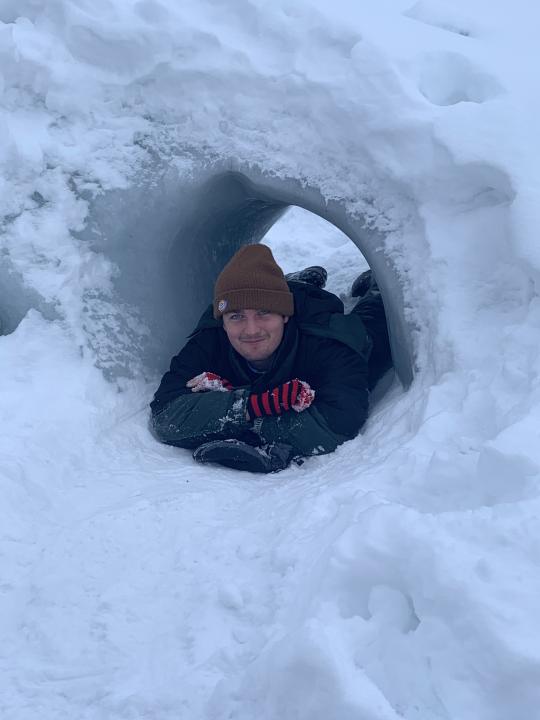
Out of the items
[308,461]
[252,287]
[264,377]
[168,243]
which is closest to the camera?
[308,461]

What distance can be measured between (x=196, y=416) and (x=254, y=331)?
37cm

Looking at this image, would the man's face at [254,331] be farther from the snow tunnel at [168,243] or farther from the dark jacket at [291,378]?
the snow tunnel at [168,243]

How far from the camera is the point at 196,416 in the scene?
7.80 ft

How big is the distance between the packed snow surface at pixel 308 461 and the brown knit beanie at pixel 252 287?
345 millimetres

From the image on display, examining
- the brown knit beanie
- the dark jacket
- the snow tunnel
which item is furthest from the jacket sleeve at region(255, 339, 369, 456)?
the brown knit beanie

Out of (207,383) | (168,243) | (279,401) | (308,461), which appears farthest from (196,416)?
(168,243)

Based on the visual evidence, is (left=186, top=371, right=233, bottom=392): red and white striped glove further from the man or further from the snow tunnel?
the snow tunnel

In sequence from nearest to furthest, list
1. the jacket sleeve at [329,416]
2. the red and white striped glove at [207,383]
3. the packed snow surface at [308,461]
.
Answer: the packed snow surface at [308,461]
the jacket sleeve at [329,416]
the red and white striped glove at [207,383]

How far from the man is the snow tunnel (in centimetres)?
18

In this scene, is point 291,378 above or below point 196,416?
above

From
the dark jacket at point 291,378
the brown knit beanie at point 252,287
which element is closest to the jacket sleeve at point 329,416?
the dark jacket at point 291,378

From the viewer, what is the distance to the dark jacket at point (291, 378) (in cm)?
229

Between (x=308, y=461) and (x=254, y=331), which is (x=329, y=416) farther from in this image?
(x=254, y=331)

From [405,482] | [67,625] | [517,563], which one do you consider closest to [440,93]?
[405,482]
